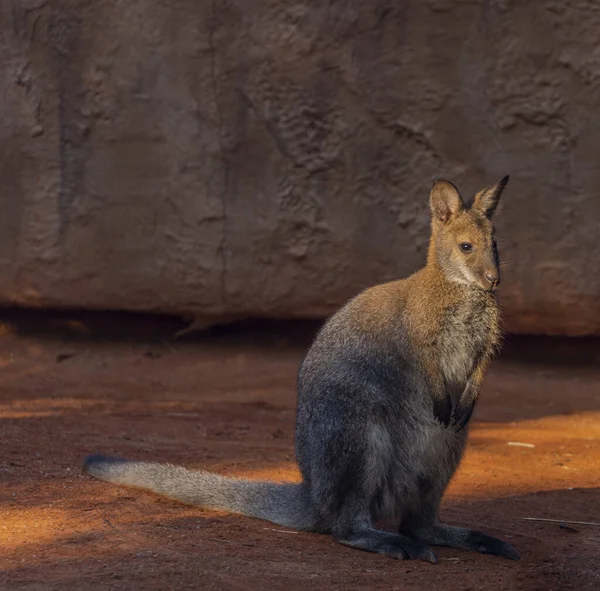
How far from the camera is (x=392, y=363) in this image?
187 inches

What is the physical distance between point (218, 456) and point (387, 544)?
1.79 m

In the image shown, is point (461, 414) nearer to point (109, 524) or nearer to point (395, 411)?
point (395, 411)

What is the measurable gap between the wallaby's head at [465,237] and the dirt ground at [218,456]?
3.85 feet

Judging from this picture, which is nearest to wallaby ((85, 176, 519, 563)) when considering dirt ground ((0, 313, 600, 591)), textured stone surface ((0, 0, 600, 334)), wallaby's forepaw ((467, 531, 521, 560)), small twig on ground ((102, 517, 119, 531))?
wallaby's forepaw ((467, 531, 521, 560))

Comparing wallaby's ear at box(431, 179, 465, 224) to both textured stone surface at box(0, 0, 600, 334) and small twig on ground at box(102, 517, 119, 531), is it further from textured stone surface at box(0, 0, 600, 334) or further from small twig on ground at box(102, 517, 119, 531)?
textured stone surface at box(0, 0, 600, 334)

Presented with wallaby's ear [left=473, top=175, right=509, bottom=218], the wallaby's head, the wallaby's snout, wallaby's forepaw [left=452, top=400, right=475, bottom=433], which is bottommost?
wallaby's forepaw [left=452, top=400, right=475, bottom=433]

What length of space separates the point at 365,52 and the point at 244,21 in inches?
35.9

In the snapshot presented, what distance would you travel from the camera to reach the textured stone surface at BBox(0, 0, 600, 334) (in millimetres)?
7938

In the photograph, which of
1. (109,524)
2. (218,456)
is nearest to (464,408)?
(109,524)

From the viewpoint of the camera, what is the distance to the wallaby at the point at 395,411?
4.55m

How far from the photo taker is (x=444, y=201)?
16.3ft

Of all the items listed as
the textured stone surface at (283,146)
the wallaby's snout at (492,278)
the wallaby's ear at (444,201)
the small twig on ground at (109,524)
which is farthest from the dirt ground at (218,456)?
the wallaby's ear at (444,201)

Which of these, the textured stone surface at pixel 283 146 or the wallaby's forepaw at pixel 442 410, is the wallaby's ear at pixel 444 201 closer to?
the wallaby's forepaw at pixel 442 410

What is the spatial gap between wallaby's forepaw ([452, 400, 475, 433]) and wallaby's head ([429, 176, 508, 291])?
50 cm
